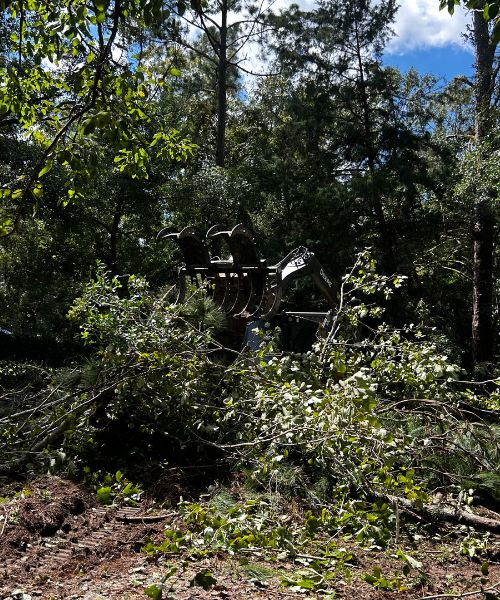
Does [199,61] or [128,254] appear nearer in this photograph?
[128,254]

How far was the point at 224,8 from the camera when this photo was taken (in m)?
21.0

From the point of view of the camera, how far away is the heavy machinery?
7.91 metres

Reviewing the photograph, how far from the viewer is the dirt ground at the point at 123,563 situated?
10.7ft

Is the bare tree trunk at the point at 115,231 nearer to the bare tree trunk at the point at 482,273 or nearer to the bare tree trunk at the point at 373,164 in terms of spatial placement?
the bare tree trunk at the point at 373,164

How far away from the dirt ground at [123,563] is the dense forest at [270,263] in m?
0.09

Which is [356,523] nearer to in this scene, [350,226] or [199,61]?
[350,226]

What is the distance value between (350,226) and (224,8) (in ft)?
32.8

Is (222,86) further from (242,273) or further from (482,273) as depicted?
(242,273)

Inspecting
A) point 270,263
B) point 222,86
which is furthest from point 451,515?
point 222,86

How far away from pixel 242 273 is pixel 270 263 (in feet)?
23.0

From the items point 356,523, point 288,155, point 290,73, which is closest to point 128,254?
point 288,155

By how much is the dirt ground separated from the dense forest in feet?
0.30

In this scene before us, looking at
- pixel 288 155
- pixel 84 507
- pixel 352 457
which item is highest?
pixel 288 155

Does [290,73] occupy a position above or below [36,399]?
above
